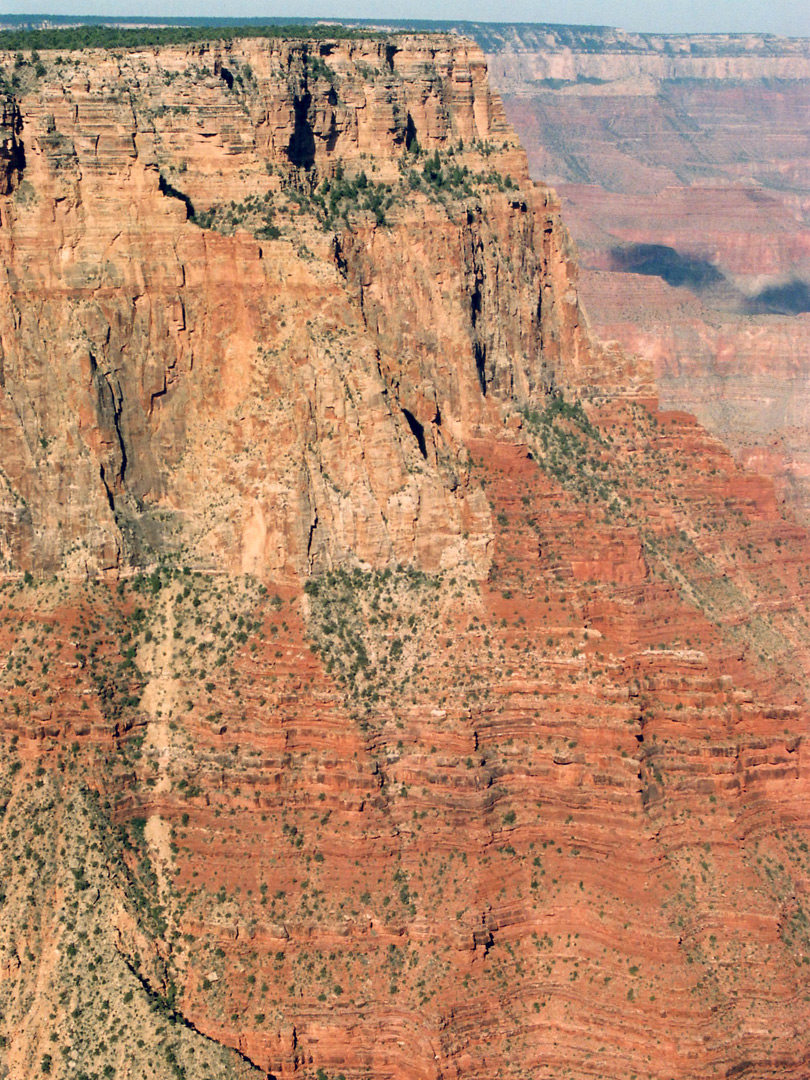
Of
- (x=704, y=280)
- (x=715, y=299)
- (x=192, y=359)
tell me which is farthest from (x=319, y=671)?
(x=704, y=280)

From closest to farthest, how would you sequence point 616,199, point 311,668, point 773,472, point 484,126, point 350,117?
point 311,668 < point 350,117 < point 484,126 < point 773,472 < point 616,199

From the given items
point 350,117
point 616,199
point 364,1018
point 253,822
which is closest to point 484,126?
point 350,117

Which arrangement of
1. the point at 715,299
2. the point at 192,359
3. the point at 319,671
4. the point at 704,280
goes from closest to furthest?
1. the point at 319,671
2. the point at 192,359
3. the point at 715,299
4. the point at 704,280

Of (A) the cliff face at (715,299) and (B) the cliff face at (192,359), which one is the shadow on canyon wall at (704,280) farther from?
(B) the cliff face at (192,359)

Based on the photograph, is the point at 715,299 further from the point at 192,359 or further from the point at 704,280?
the point at 192,359

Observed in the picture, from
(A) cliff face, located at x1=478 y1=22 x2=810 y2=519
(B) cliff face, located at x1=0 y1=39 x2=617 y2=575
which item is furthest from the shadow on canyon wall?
(B) cliff face, located at x1=0 y1=39 x2=617 y2=575

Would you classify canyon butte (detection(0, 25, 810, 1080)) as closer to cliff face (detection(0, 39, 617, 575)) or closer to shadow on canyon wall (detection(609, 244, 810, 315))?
cliff face (detection(0, 39, 617, 575))

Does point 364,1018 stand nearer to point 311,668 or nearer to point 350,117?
point 311,668

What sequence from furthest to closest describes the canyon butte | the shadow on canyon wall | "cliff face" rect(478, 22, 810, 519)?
the shadow on canyon wall, "cliff face" rect(478, 22, 810, 519), the canyon butte
